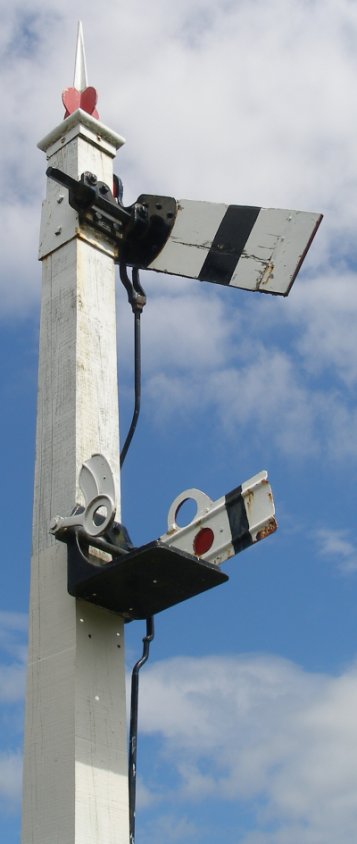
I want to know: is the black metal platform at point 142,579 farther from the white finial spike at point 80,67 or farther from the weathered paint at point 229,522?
the white finial spike at point 80,67

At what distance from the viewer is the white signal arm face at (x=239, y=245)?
16.0ft

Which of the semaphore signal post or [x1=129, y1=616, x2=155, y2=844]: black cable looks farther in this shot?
[x1=129, y1=616, x2=155, y2=844]: black cable

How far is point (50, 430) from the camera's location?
4461 millimetres

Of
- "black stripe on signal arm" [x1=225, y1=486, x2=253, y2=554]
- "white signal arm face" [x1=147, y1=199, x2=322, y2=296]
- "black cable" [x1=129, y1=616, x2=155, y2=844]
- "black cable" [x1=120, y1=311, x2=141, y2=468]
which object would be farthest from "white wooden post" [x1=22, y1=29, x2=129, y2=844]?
"black stripe on signal arm" [x1=225, y1=486, x2=253, y2=554]

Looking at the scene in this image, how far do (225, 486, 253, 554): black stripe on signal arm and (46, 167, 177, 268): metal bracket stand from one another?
1.58 m

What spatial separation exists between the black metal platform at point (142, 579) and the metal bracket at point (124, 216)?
1.62 m

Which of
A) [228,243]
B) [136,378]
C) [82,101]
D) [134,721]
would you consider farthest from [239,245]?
[134,721]

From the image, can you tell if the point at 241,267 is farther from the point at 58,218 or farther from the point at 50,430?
the point at 50,430

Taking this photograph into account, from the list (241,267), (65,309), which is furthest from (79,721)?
(241,267)

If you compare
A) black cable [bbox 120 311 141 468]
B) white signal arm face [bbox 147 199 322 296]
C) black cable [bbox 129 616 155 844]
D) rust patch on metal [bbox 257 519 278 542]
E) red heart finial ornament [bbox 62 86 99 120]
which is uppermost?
red heart finial ornament [bbox 62 86 99 120]

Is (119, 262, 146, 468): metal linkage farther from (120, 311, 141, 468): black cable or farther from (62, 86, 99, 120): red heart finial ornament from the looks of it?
(62, 86, 99, 120): red heart finial ornament

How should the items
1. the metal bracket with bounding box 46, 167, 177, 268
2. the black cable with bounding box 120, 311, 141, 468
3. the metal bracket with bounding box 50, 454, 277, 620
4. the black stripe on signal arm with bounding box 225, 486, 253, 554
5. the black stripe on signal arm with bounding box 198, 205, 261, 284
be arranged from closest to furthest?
the metal bracket with bounding box 50, 454, 277, 620 < the black stripe on signal arm with bounding box 225, 486, 253, 554 < the black cable with bounding box 120, 311, 141, 468 < the metal bracket with bounding box 46, 167, 177, 268 < the black stripe on signal arm with bounding box 198, 205, 261, 284

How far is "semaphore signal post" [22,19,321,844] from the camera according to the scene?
3756 mm

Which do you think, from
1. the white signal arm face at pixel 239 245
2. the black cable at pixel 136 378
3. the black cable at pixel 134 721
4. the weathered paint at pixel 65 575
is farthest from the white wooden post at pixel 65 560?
the white signal arm face at pixel 239 245
